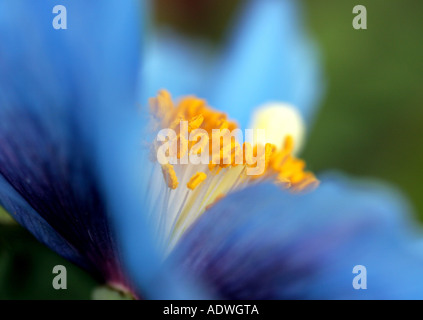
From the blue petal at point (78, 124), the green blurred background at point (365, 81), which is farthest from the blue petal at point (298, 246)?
the green blurred background at point (365, 81)

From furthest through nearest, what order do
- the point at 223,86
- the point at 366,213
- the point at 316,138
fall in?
the point at 316,138 < the point at 223,86 < the point at 366,213

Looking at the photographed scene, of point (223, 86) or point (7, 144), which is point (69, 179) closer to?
point (7, 144)

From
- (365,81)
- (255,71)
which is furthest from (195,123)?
(365,81)

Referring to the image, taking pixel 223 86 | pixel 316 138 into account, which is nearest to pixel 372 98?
pixel 316 138

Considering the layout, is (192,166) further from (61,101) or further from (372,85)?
(372,85)

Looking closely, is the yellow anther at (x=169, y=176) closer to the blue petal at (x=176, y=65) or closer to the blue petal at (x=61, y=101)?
the blue petal at (x=61, y=101)
